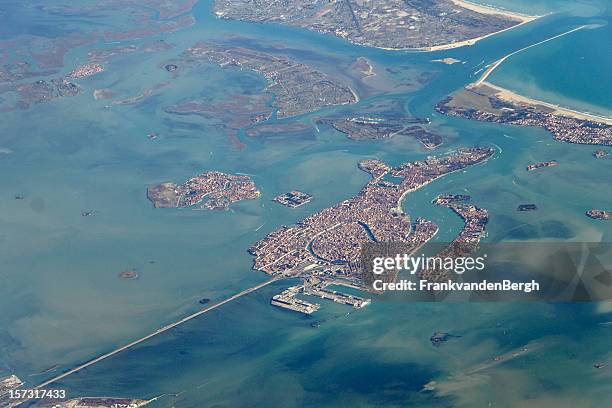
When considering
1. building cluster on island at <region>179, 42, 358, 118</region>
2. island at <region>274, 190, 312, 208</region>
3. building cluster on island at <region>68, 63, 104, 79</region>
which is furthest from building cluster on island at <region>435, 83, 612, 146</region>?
building cluster on island at <region>68, 63, 104, 79</region>

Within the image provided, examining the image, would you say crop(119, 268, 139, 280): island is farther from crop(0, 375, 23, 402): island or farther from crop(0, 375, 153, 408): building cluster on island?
crop(0, 375, 153, 408): building cluster on island

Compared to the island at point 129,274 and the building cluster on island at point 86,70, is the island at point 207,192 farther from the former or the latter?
the building cluster on island at point 86,70

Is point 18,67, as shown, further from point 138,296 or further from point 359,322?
point 359,322

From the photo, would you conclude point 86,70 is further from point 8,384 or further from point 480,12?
point 8,384

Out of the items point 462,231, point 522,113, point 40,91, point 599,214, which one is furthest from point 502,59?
point 40,91

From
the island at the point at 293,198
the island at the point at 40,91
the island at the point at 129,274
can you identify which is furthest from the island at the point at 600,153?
the island at the point at 40,91

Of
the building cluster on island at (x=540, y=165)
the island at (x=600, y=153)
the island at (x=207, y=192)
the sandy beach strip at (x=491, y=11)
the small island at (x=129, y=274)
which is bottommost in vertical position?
the small island at (x=129, y=274)

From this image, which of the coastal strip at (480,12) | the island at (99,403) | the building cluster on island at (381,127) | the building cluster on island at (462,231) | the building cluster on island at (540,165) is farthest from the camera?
the coastal strip at (480,12)
